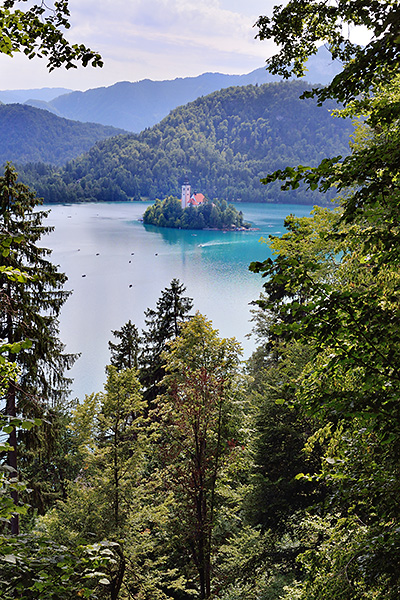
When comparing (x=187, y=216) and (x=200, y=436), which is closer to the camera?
(x=200, y=436)

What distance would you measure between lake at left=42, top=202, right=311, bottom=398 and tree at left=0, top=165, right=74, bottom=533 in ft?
17.8

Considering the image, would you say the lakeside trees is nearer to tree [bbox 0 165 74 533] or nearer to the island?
tree [bbox 0 165 74 533]

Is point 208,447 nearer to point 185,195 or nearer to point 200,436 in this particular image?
point 200,436

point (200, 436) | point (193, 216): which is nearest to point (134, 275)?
point (200, 436)

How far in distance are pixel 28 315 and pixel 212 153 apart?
16949cm

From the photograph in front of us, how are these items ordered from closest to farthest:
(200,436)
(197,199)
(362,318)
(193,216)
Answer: (362,318)
(200,436)
(193,216)
(197,199)

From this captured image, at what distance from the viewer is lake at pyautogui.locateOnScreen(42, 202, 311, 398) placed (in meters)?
33.1

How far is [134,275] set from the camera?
5125cm

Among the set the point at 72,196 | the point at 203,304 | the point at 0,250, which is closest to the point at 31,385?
the point at 0,250

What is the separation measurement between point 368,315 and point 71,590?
234cm

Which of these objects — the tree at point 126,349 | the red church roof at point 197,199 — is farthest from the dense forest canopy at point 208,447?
the red church roof at point 197,199

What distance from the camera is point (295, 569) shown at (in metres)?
9.23

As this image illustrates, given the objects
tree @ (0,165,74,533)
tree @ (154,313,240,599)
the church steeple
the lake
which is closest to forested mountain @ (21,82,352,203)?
the church steeple

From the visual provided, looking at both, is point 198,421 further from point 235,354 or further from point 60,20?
point 60,20
